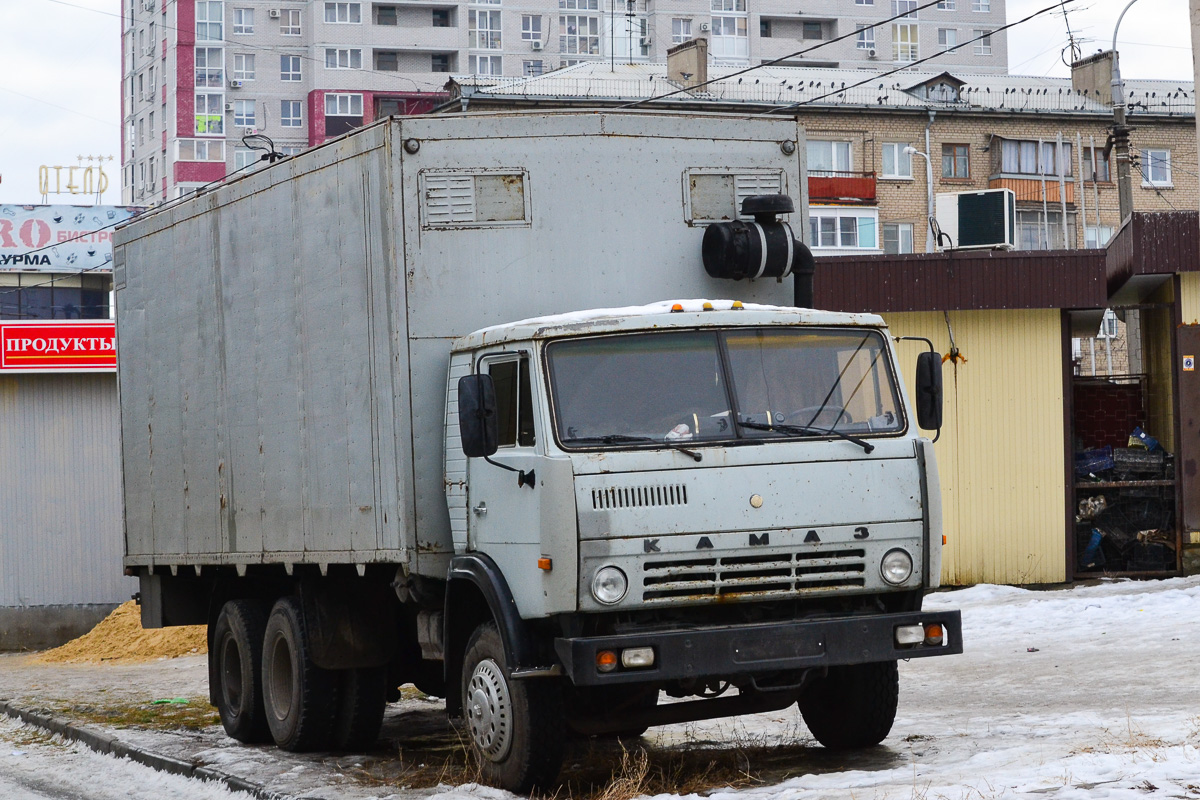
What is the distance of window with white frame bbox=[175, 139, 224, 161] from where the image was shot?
93500mm

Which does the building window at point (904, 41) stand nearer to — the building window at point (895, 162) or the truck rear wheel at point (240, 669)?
the building window at point (895, 162)

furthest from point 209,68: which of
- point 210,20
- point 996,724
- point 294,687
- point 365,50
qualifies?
point 996,724

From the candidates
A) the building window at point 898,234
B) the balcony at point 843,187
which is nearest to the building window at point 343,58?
the balcony at point 843,187

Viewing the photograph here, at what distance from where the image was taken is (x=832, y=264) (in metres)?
19.3

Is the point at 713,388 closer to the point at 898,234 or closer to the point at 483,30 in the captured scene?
the point at 898,234

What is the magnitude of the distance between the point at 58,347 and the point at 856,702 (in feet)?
52.7

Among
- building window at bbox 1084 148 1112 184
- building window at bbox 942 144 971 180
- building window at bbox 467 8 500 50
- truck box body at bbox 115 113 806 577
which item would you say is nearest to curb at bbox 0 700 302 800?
truck box body at bbox 115 113 806 577

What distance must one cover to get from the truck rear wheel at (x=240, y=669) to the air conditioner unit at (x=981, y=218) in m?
13.9

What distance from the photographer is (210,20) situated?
9519cm

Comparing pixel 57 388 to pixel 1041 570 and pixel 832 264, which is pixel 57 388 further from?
pixel 1041 570

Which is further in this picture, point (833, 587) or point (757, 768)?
point (757, 768)

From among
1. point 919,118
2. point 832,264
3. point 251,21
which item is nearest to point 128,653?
point 832,264

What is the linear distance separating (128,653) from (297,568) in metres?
11.0

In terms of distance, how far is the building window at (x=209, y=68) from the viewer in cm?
9456
